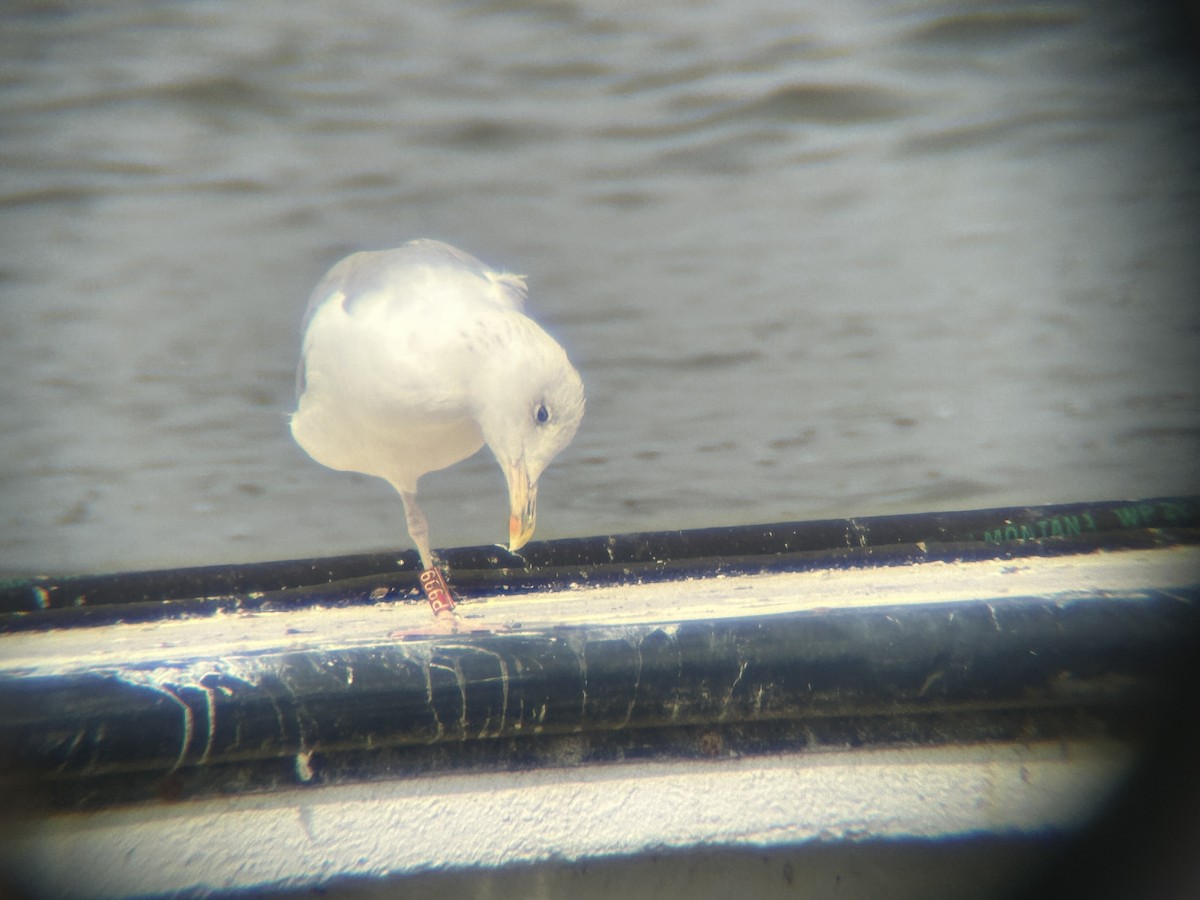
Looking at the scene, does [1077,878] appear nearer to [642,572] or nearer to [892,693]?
[892,693]

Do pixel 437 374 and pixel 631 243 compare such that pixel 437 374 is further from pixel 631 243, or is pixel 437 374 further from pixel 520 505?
pixel 631 243

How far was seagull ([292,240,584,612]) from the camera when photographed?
1.33 meters

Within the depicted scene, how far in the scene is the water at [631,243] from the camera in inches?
59.7

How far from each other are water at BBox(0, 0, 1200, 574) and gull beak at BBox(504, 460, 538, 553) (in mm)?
791

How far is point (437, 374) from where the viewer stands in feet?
4.35

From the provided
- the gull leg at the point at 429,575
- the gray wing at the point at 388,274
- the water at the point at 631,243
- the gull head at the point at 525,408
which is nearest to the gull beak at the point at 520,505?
the gull head at the point at 525,408

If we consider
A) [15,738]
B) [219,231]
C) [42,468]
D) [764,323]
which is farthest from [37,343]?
[764,323]

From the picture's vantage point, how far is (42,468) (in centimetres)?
232

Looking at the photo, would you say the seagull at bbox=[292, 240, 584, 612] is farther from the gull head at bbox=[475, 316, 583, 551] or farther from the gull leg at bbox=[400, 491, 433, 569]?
the gull leg at bbox=[400, 491, 433, 569]

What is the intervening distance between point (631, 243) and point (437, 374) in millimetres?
837

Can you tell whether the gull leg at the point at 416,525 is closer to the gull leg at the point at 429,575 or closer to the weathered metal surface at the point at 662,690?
the gull leg at the point at 429,575

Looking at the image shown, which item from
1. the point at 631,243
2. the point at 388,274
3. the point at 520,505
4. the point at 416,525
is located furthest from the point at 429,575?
the point at 631,243

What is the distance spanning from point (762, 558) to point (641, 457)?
0.72 m

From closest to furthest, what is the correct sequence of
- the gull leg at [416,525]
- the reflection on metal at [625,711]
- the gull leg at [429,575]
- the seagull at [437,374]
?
the reflection on metal at [625,711] → the seagull at [437,374] → the gull leg at [429,575] → the gull leg at [416,525]
